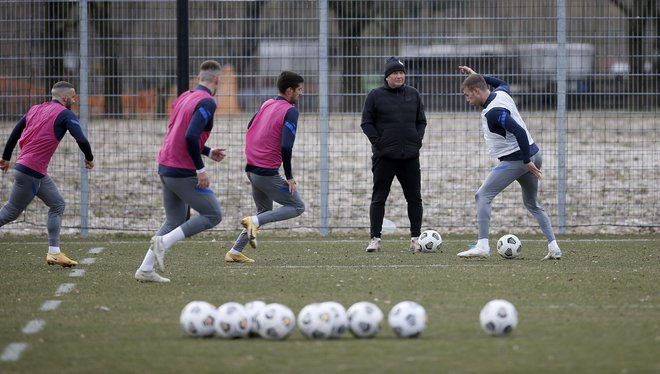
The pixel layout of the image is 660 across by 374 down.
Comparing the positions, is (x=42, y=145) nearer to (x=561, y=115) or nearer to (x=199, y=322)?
(x=199, y=322)

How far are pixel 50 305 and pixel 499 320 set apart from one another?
3614 millimetres

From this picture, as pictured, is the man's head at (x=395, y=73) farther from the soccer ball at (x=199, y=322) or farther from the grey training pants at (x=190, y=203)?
the soccer ball at (x=199, y=322)

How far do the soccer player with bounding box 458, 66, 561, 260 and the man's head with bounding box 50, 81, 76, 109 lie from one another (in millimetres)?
4014

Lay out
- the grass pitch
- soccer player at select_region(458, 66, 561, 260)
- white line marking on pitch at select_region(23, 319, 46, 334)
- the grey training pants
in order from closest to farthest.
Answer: the grass pitch < white line marking on pitch at select_region(23, 319, 46, 334) < the grey training pants < soccer player at select_region(458, 66, 561, 260)

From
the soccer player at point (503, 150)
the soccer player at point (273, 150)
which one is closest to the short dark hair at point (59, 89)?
Answer: the soccer player at point (273, 150)

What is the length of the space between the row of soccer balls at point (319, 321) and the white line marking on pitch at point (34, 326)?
1.08m

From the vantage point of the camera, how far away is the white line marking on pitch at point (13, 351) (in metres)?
6.41

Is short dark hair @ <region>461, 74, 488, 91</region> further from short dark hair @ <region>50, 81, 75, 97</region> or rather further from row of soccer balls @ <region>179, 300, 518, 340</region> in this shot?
row of soccer balls @ <region>179, 300, 518, 340</region>

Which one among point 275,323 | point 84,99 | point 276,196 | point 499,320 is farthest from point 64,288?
point 84,99

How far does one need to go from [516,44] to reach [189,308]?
379 inches

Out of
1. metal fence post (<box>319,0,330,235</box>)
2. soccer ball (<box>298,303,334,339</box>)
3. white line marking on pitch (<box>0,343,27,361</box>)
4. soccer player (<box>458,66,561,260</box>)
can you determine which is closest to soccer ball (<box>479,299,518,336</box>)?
soccer ball (<box>298,303,334,339</box>)

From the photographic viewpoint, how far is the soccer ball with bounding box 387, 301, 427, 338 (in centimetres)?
689

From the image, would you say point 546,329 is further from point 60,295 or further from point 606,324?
point 60,295

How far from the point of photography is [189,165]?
31.7 feet
